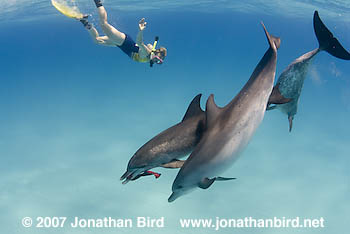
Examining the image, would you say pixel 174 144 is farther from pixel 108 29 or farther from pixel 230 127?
pixel 108 29

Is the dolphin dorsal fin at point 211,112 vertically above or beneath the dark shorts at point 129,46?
above

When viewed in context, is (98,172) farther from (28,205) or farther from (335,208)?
(335,208)

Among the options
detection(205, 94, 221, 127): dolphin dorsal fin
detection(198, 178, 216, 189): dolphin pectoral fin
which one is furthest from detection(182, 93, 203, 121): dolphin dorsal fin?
detection(198, 178, 216, 189): dolphin pectoral fin

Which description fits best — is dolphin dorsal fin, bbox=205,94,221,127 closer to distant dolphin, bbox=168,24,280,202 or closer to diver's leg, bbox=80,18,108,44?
distant dolphin, bbox=168,24,280,202

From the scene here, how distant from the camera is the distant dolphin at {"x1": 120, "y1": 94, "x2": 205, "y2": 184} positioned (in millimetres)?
5078

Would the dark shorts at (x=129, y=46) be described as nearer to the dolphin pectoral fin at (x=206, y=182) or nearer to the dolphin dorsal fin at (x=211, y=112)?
the dolphin dorsal fin at (x=211, y=112)

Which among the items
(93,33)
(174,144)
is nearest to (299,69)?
(174,144)

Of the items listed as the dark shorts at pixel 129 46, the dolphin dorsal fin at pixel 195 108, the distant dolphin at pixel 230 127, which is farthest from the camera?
the dark shorts at pixel 129 46

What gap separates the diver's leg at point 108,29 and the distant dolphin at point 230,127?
640cm

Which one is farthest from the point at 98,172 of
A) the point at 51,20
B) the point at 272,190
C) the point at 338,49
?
the point at 51,20

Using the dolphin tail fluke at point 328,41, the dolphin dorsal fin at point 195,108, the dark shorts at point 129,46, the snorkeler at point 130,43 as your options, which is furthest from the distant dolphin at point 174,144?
the dark shorts at point 129,46

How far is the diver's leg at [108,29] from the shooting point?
9384 millimetres

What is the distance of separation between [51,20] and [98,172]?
3501 centimetres

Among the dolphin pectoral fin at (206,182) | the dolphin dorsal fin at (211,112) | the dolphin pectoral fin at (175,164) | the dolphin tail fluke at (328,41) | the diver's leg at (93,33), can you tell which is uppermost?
the dolphin tail fluke at (328,41)
